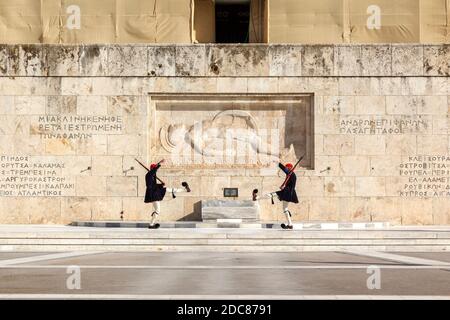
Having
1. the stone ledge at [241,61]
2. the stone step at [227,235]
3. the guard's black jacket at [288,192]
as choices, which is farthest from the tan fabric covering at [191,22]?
the stone step at [227,235]

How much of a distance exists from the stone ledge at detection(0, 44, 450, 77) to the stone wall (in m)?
0.03

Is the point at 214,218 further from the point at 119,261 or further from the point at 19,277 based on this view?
the point at 19,277

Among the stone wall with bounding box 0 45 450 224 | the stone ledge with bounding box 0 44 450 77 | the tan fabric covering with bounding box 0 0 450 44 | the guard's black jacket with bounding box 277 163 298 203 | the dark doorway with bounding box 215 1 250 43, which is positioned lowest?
the guard's black jacket with bounding box 277 163 298 203

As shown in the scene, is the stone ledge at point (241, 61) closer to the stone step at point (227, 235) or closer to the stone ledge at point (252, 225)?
the stone ledge at point (252, 225)

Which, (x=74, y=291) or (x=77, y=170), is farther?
(x=77, y=170)

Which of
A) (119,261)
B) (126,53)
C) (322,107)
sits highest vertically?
(126,53)

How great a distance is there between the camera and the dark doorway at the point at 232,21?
104ft

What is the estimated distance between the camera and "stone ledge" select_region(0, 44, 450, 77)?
2634 cm

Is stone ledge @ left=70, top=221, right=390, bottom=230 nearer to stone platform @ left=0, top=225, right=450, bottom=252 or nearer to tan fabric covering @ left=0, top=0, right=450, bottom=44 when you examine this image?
stone platform @ left=0, top=225, right=450, bottom=252

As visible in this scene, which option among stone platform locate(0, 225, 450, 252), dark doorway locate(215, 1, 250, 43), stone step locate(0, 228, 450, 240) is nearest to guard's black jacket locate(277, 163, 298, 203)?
stone step locate(0, 228, 450, 240)

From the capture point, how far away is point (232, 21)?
33.0 meters

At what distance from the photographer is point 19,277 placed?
40.9 feet

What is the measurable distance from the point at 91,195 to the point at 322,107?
794cm
